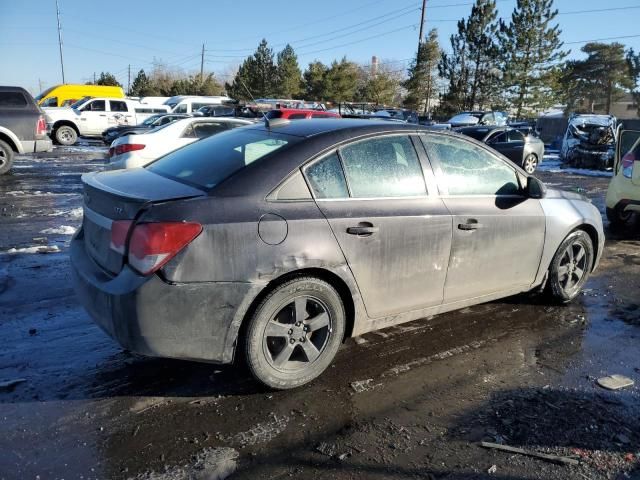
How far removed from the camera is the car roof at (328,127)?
3547mm

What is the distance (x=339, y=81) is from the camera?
5138cm

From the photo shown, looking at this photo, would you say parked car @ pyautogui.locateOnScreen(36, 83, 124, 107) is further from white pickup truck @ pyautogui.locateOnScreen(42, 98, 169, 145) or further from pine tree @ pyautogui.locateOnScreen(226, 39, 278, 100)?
pine tree @ pyautogui.locateOnScreen(226, 39, 278, 100)

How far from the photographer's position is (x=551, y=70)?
136 ft

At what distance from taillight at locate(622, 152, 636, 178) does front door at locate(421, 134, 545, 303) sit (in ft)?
13.1

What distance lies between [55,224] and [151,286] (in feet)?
18.3

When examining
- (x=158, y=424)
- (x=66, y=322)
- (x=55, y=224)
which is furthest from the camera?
(x=55, y=224)

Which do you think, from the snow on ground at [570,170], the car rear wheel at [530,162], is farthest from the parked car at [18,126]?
the snow on ground at [570,170]

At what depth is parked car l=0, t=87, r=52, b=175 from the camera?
11.8 m

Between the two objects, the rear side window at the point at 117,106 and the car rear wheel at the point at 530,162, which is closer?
the car rear wheel at the point at 530,162

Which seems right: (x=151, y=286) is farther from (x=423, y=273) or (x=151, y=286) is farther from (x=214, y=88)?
(x=214, y=88)

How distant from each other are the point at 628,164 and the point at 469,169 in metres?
4.69

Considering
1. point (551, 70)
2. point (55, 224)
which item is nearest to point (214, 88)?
point (551, 70)

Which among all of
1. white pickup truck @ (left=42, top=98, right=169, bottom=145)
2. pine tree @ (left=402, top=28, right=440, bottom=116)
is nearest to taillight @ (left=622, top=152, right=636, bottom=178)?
white pickup truck @ (left=42, top=98, right=169, bottom=145)

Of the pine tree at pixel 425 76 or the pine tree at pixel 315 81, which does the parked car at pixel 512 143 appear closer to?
the pine tree at pixel 425 76
